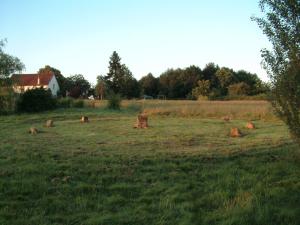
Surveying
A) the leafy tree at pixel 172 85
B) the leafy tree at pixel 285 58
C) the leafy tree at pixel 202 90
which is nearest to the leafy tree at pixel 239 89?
the leafy tree at pixel 202 90

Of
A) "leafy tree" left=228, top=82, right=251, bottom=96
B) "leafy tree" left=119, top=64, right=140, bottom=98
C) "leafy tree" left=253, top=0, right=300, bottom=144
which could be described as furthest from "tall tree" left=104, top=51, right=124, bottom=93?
"leafy tree" left=253, top=0, right=300, bottom=144

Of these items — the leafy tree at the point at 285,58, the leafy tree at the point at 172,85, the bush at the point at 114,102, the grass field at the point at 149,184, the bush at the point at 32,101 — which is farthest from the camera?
the leafy tree at the point at 172,85

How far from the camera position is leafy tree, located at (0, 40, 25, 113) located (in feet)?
138

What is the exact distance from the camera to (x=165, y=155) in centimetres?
1345

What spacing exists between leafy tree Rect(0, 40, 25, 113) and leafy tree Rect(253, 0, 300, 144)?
35.6 m

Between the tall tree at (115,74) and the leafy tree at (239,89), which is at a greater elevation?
the tall tree at (115,74)

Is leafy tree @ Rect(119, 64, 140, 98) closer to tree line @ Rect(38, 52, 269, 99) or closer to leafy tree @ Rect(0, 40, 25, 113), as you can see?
tree line @ Rect(38, 52, 269, 99)

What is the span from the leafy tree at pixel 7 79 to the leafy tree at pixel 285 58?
35.6 m

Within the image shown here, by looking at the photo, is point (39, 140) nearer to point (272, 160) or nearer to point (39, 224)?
point (272, 160)

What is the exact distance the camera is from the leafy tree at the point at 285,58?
948 centimetres

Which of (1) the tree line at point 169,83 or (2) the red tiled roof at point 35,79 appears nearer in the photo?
(2) the red tiled roof at point 35,79

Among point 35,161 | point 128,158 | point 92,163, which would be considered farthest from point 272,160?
point 35,161

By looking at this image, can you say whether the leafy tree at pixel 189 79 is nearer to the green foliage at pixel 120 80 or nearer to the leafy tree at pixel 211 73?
the leafy tree at pixel 211 73

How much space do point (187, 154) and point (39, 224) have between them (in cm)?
743
